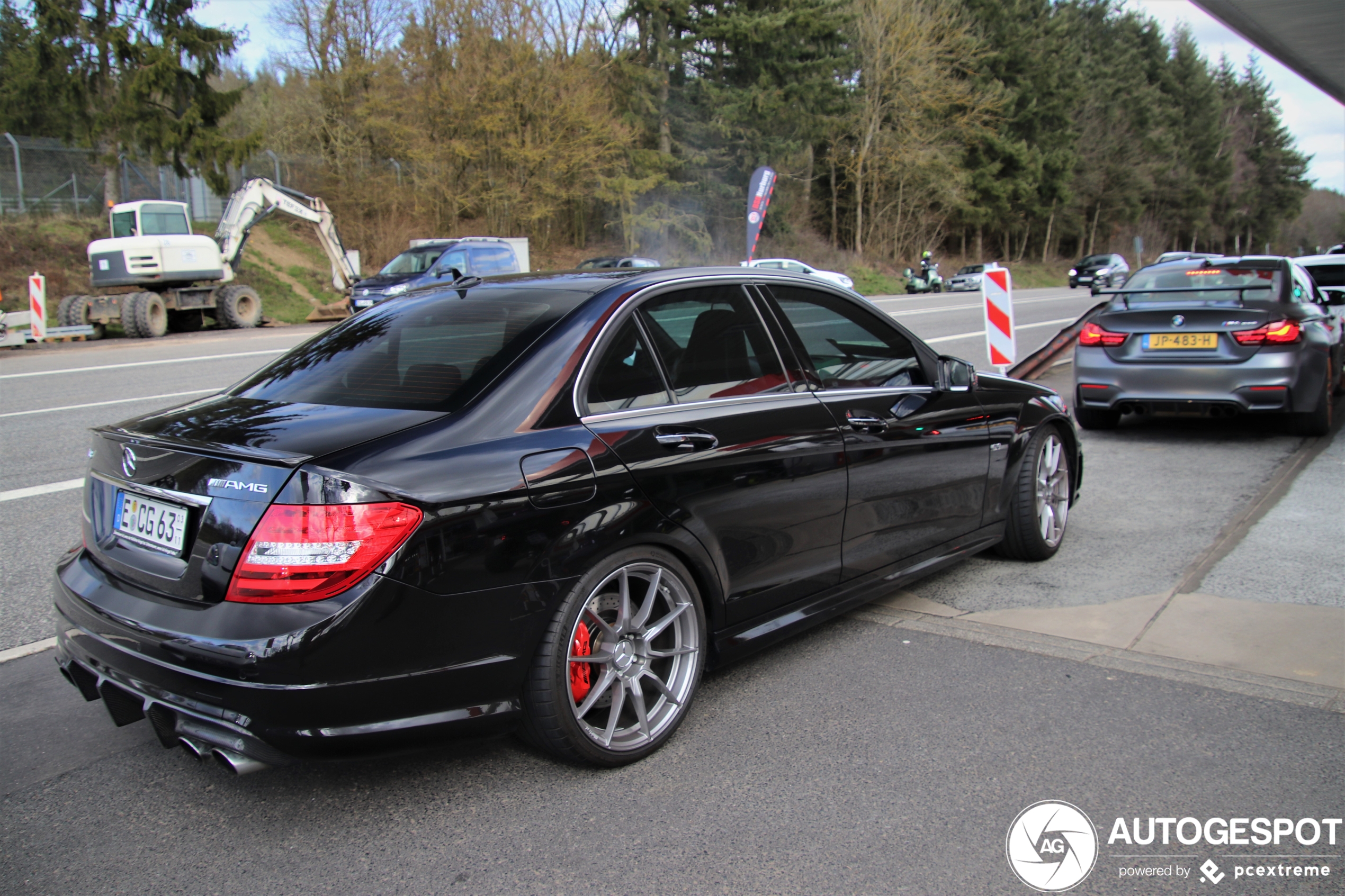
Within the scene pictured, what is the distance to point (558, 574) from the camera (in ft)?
9.06

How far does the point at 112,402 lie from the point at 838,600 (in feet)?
31.0

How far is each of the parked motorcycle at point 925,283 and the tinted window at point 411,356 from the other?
1620 inches

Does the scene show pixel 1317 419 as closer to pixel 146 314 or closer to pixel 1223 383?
pixel 1223 383

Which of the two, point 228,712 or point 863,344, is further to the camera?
point 863,344

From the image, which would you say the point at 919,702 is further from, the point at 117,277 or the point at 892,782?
the point at 117,277

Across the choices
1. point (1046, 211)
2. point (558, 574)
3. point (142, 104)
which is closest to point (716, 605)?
point (558, 574)

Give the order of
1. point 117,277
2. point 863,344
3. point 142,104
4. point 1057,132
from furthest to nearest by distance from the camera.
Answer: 1. point 1057,132
2. point 142,104
3. point 117,277
4. point 863,344

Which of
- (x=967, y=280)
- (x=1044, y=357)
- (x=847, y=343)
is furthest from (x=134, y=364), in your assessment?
(x=967, y=280)

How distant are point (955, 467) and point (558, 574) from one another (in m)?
2.22

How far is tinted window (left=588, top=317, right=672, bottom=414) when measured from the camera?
3082mm

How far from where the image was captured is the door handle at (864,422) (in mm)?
3783

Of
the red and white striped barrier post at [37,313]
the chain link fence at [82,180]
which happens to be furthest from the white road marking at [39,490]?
the chain link fence at [82,180]

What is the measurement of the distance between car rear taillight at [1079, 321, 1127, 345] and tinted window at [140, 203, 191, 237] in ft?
64.1

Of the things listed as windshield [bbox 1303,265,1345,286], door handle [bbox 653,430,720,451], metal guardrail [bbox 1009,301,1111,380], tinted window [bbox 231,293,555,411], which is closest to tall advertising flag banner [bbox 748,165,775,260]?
windshield [bbox 1303,265,1345,286]
